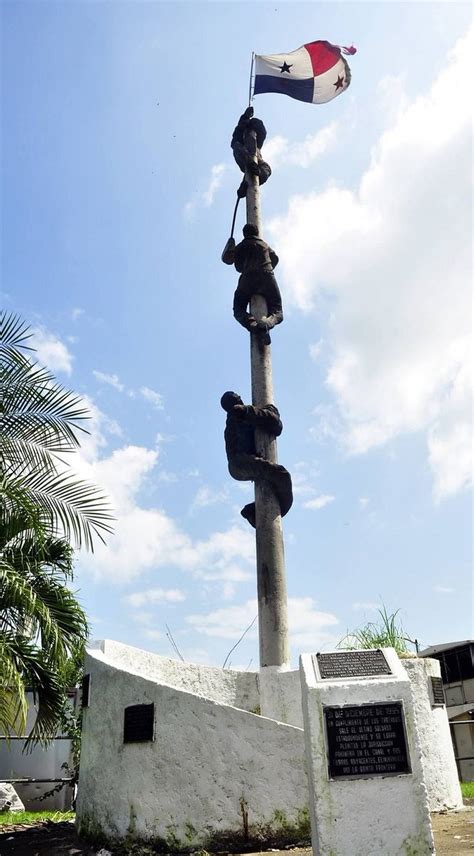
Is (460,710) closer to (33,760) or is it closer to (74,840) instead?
(33,760)

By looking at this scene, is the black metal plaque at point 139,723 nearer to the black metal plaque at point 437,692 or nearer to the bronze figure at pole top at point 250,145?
the black metal plaque at point 437,692

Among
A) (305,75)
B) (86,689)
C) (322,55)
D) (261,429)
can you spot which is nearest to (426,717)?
(86,689)

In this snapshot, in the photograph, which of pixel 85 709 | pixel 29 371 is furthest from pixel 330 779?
pixel 29 371

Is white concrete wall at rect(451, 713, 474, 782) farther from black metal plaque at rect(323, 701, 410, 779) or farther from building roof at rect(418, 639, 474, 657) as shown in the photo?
black metal plaque at rect(323, 701, 410, 779)

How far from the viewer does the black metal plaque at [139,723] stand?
6.43 metres

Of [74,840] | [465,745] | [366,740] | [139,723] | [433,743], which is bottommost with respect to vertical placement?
[74,840]

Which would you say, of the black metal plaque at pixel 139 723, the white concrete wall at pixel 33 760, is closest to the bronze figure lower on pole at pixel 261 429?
the black metal plaque at pixel 139 723

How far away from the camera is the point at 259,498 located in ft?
32.8

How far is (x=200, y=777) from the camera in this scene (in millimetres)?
6094

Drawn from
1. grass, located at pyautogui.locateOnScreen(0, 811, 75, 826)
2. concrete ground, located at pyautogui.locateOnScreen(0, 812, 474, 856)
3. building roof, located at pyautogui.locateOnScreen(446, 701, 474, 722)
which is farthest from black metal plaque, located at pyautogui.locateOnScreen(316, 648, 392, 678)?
building roof, located at pyautogui.locateOnScreen(446, 701, 474, 722)

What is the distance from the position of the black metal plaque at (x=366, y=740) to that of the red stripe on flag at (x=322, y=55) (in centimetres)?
1304

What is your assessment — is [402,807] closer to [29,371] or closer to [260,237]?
[29,371]

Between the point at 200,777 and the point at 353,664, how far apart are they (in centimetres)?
184

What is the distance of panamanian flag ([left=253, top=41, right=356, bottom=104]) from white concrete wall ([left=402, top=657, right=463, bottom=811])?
36.9ft
